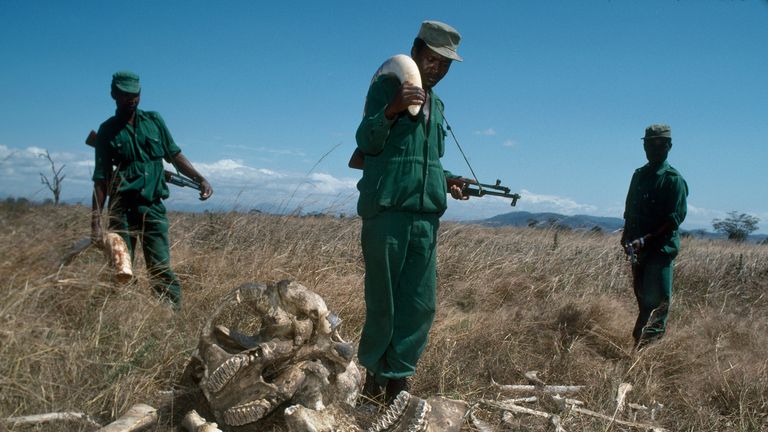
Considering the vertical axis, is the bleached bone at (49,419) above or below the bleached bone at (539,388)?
above

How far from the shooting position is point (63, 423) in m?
3.23

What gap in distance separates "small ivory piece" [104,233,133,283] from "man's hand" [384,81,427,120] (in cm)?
246

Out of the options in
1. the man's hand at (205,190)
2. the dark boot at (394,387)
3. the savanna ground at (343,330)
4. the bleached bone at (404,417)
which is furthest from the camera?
the man's hand at (205,190)

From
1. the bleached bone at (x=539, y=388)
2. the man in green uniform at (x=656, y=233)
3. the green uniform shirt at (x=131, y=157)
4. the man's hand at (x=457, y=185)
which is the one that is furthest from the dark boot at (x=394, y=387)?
the man in green uniform at (x=656, y=233)

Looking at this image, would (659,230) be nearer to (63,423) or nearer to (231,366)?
(231,366)

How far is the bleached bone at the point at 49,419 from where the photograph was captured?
313 centimetres

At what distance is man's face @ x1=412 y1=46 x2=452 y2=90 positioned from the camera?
155 inches

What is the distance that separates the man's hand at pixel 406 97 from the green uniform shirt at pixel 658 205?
329 centimetres

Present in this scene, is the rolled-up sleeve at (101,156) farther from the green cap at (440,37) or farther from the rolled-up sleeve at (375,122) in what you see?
the green cap at (440,37)

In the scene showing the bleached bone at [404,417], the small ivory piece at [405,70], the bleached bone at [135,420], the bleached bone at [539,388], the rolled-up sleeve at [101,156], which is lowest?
the bleached bone at [539,388]

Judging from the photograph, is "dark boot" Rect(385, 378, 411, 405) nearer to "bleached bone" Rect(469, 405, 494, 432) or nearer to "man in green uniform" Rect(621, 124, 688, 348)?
"bleached bone" Rect(469, 405, 494, 432)

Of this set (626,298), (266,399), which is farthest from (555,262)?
(266,399)

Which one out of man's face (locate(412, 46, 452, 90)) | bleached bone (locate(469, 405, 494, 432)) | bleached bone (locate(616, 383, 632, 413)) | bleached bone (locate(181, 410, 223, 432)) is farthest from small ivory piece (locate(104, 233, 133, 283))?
bleached bone (locate(616, 383, 632, 413))

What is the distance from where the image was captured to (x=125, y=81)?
5.25 meters
